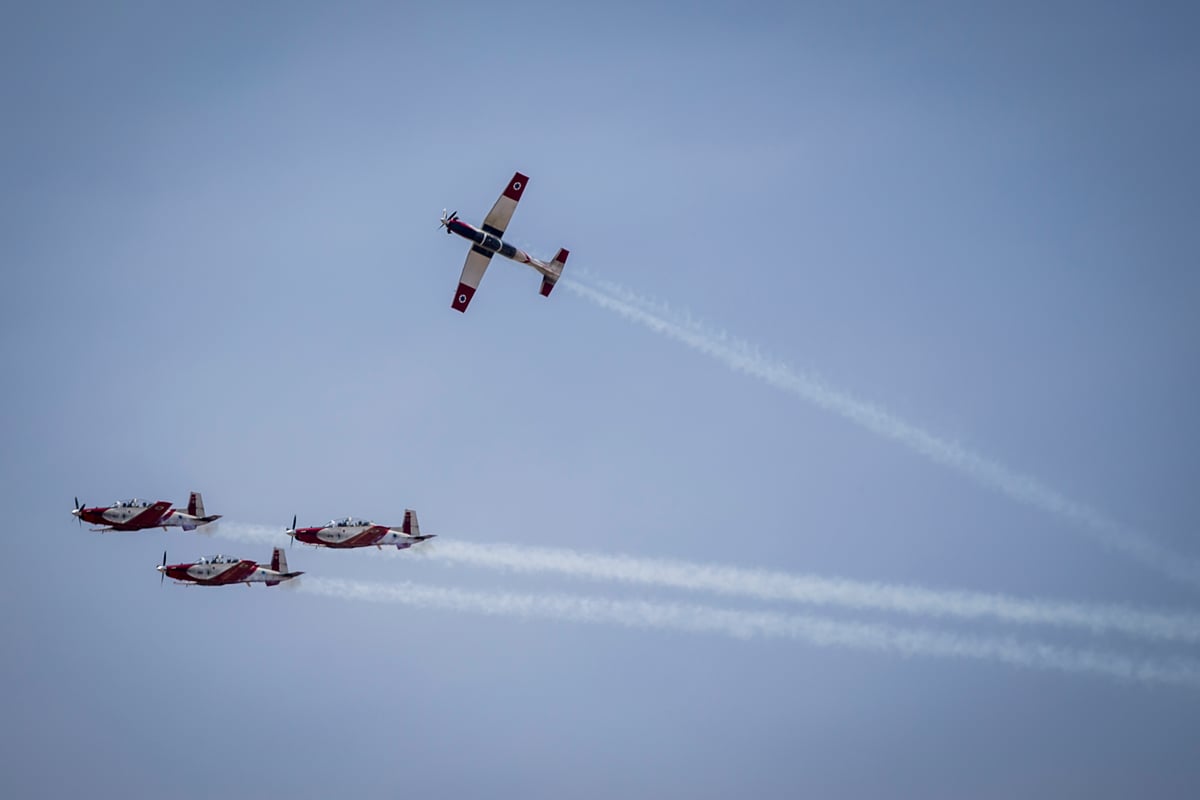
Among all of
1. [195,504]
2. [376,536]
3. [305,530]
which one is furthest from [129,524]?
[376,536]

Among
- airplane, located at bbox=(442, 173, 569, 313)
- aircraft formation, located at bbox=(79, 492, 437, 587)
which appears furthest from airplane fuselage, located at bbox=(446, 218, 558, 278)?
aircraft formation, located at bbox=(79, 492, 437, 587)

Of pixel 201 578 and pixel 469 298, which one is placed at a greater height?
pixel 469 298

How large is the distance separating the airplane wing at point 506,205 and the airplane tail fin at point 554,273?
12.7ft

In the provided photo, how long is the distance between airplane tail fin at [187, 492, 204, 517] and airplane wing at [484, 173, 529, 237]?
23.1 metres

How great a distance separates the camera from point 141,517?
6250 cm

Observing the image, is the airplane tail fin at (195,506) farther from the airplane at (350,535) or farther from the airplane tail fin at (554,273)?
the airplane tail fin at (554,273)

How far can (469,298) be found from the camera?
6894 cm

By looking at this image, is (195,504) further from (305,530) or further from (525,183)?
(525,183)

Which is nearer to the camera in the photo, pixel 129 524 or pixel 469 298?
pixel 129 524

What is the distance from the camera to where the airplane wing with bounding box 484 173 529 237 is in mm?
64688

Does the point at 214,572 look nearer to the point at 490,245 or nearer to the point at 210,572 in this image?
the point at 210,572

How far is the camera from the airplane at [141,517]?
62375 millimetres

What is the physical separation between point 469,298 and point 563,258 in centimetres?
684

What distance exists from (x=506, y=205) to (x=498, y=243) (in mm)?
2334
